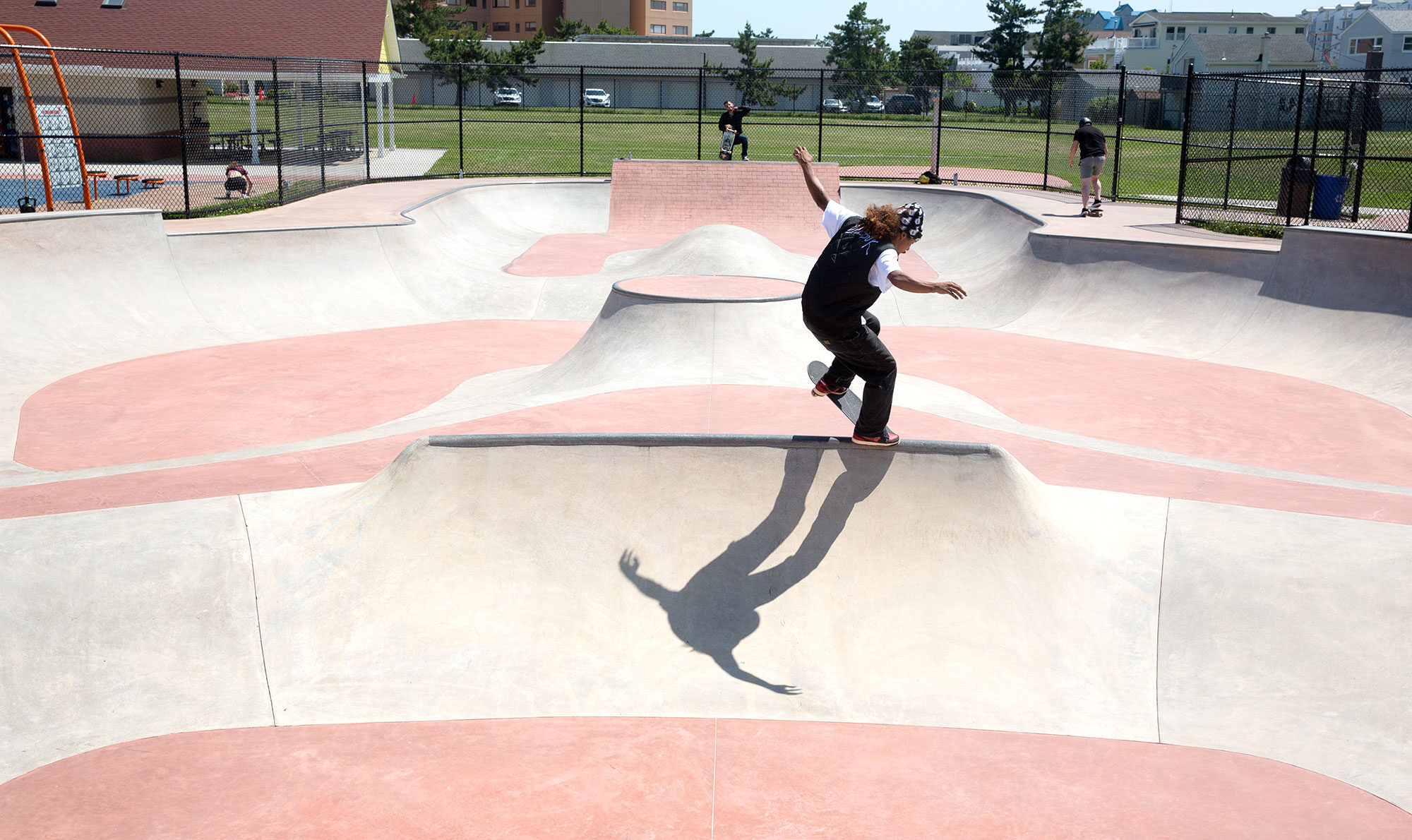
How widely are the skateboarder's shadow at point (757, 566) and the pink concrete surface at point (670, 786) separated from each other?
0.70 metres

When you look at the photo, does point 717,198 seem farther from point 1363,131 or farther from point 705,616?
point 705,616

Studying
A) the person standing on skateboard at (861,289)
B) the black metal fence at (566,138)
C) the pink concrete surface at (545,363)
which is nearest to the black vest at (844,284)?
the person standing on skateboard at (861,289)

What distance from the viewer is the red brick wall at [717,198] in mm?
21203

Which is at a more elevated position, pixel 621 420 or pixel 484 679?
pixel 621 420

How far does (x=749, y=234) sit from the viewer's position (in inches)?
645

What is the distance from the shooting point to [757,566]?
6219mm

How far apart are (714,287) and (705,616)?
660 cm

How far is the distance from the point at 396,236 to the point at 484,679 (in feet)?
38.8

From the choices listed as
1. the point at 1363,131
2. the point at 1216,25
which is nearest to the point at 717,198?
the point at 1363,131

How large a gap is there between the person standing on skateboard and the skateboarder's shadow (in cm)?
28

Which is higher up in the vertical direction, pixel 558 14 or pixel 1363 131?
pixel 558 14

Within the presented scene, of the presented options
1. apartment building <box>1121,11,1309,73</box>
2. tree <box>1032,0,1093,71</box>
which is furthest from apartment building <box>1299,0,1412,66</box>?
tree <box>1032,0,1093,71</box>

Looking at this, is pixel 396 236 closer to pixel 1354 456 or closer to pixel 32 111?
pixel 32 111

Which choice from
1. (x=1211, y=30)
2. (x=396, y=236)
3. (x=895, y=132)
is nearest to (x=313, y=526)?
(x=396, y=236)
